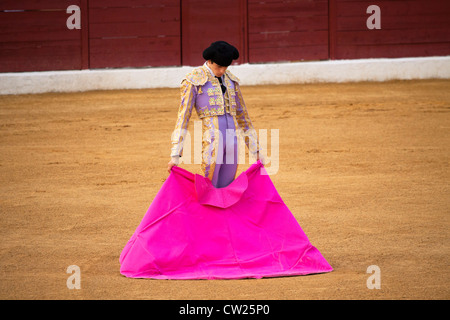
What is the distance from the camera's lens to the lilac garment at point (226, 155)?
3.79m

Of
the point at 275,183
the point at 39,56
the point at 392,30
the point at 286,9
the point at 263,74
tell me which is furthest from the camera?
the point at 392,30

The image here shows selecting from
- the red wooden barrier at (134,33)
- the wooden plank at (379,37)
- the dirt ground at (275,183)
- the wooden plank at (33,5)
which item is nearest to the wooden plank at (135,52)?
the red wooden barrier at (134,33)

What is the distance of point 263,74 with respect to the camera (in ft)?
34.6

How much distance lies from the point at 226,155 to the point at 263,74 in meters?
6.84

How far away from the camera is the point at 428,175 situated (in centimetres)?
605

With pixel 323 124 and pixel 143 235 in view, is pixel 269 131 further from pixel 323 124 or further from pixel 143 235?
pixel 143 235

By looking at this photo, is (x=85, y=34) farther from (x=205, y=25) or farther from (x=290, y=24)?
Result: (x=290, y=24)

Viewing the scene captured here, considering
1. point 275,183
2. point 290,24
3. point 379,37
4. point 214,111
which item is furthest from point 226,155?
point 379,37

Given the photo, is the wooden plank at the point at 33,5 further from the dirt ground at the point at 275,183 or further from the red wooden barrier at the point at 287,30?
the red wooden barrier at the point at 287,30

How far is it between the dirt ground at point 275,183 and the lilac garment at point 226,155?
58cm

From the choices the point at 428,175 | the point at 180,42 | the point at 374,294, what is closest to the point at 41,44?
the point at 180,42

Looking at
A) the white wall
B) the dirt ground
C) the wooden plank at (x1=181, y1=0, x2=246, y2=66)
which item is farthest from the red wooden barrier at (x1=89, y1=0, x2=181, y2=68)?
the dirt ground

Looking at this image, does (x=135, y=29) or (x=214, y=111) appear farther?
(x=135, y=29)

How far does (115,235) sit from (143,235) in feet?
2.82
